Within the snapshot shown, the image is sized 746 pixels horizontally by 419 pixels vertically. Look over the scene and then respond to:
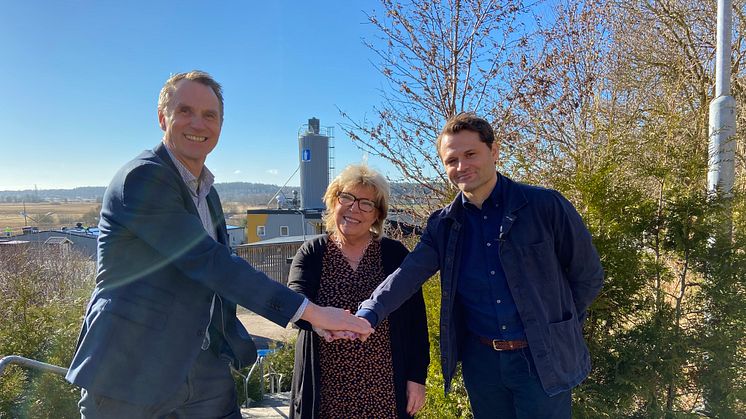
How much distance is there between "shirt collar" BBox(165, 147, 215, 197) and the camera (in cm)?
180

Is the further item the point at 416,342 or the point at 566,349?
the point at 416,342

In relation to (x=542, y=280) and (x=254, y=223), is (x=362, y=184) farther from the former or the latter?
(x=254, y=223)

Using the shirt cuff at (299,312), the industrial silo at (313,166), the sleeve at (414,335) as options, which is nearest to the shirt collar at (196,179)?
the shirt cuff at (299,312)

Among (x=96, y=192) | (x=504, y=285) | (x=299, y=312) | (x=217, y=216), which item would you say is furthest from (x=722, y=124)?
(x=96, y=192)

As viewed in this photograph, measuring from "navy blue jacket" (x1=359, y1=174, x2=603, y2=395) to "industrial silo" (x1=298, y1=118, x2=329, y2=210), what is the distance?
34.4 meters

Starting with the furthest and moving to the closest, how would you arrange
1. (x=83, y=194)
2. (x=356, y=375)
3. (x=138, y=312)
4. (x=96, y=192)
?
1. (x=83, y=194)
2. (x=96, y=192)
3. (x=356, y=375)
4. (x=138, y=312)

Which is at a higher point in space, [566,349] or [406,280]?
[406,280]

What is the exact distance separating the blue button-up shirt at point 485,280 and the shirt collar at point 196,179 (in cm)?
116

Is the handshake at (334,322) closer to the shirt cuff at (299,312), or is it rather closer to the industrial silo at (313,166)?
the shirt cuff at (299,312)

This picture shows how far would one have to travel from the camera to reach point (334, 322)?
195cm

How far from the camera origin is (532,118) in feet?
15.6

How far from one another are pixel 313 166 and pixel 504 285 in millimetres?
35089

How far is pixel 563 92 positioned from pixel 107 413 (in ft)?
16.9

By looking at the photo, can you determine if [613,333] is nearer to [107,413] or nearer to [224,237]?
[224,237]
